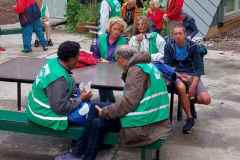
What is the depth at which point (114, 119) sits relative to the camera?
4.73m

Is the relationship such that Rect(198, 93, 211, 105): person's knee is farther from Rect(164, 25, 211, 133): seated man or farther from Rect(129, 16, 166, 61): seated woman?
Rect(129, 16, 166, 61): seated woman

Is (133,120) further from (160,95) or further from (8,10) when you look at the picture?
(8,10)

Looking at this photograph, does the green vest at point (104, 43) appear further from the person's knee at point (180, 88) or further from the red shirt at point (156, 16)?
the red shirt at point (156, 16)

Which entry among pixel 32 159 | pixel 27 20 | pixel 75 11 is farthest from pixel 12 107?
pixel 75 11

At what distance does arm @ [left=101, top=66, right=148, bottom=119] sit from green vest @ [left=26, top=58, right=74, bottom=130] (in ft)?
1.52

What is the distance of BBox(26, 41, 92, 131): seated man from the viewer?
14.9ft

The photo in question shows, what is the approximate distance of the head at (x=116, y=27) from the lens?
6113 millimetres

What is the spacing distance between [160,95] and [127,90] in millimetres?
302

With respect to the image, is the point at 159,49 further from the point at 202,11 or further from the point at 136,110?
the point at 202,11

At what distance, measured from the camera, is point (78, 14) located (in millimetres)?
13336

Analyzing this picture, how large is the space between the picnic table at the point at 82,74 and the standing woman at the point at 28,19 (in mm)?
4260

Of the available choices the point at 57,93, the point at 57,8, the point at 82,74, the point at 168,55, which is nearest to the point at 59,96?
the point at 57,93

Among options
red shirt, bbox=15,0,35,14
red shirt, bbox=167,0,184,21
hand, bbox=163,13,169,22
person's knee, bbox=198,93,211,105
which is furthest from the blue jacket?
red shirt, bbox=15,0,35,14

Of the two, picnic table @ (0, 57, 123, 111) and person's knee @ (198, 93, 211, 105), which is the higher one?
picnic table @ (0, 57, 123, 111)
